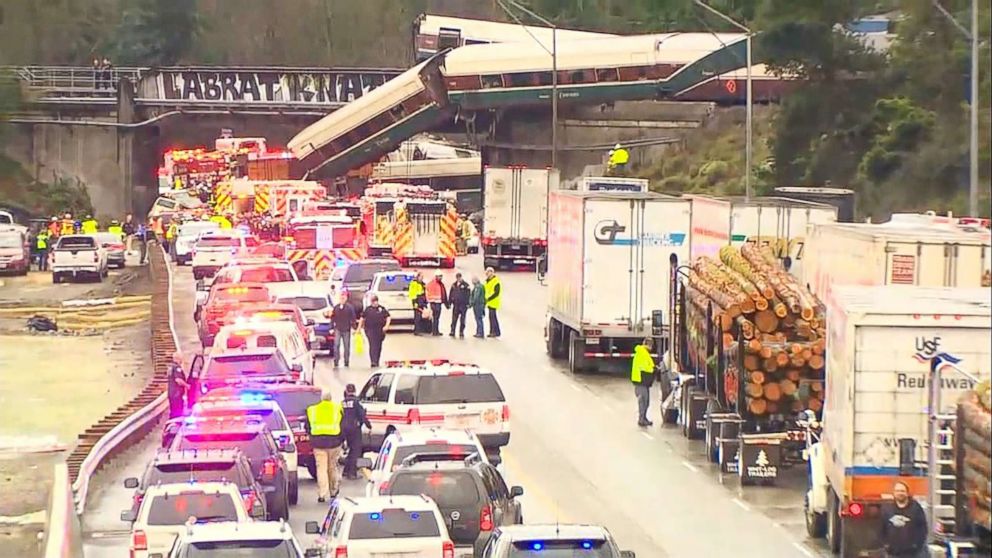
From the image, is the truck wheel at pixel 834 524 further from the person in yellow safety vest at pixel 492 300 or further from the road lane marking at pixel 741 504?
the person in yellow safety vest at pixel 492 300

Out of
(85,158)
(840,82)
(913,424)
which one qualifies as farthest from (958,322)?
(85,158)

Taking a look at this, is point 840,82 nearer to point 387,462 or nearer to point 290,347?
point 290,347

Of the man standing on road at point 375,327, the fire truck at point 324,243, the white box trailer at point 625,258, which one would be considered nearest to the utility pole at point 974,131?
the white box trailer at point 625,258

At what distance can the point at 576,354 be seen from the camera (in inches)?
1612

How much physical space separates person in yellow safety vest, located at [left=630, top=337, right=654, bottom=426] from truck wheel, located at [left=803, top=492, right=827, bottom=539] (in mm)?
8878

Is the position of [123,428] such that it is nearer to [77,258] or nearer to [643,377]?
[643,377]

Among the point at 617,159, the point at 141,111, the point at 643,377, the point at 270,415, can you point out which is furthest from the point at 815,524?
the point at 141,111

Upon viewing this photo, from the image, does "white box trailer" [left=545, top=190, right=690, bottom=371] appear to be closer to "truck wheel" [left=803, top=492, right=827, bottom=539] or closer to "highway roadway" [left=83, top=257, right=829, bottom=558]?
"highway roadway" [left=83, top=257, right=829, bottom=558]

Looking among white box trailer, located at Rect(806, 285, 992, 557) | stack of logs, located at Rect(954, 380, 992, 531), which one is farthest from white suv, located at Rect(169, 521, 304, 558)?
white box trailer, located at Rect(806, 285, 992, 557)

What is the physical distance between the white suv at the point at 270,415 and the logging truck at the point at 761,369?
6.11 m

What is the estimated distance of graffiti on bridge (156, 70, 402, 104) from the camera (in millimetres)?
97438

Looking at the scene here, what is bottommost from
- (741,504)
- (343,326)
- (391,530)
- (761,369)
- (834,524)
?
(741,504)

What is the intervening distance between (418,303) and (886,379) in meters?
27.9

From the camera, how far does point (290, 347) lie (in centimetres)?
3519
